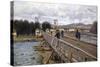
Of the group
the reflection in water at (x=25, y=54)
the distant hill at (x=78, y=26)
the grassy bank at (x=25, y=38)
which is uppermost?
the distant hill at (x=78, y=26)

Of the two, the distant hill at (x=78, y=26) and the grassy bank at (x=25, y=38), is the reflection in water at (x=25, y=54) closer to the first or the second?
the grassy bank at (x=25, y=38)

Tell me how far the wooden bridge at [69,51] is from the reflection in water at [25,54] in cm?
25

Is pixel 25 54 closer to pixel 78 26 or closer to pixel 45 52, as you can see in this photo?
pixel 45 52

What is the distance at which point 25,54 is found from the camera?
7.43 feet

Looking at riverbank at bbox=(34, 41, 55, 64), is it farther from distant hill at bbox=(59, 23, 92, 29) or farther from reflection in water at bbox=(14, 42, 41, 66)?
distant hill at bbox=(59, 23, 92, 29)

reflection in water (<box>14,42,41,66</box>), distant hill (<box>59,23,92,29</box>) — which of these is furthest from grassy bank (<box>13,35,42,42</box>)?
distant hill (<box>59,23,92,29</box>)

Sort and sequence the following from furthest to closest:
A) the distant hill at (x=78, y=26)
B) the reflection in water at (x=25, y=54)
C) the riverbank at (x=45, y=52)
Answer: the distant hill at (x=78, y=26) < the riverbank at (x=45, y=52) < the reflection in water at (x=25, y=54)

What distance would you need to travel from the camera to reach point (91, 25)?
104 inches

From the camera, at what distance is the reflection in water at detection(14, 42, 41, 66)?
7.27 ft

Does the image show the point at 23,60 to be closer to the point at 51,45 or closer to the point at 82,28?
the point at 51,45

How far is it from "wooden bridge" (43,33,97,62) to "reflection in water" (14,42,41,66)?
0.25 m

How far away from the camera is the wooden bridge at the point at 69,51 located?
2436 millimetres

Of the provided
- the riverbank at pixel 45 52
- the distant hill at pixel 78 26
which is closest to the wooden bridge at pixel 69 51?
the riverbank at pixel 45 52

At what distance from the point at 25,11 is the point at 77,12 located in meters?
0.80
